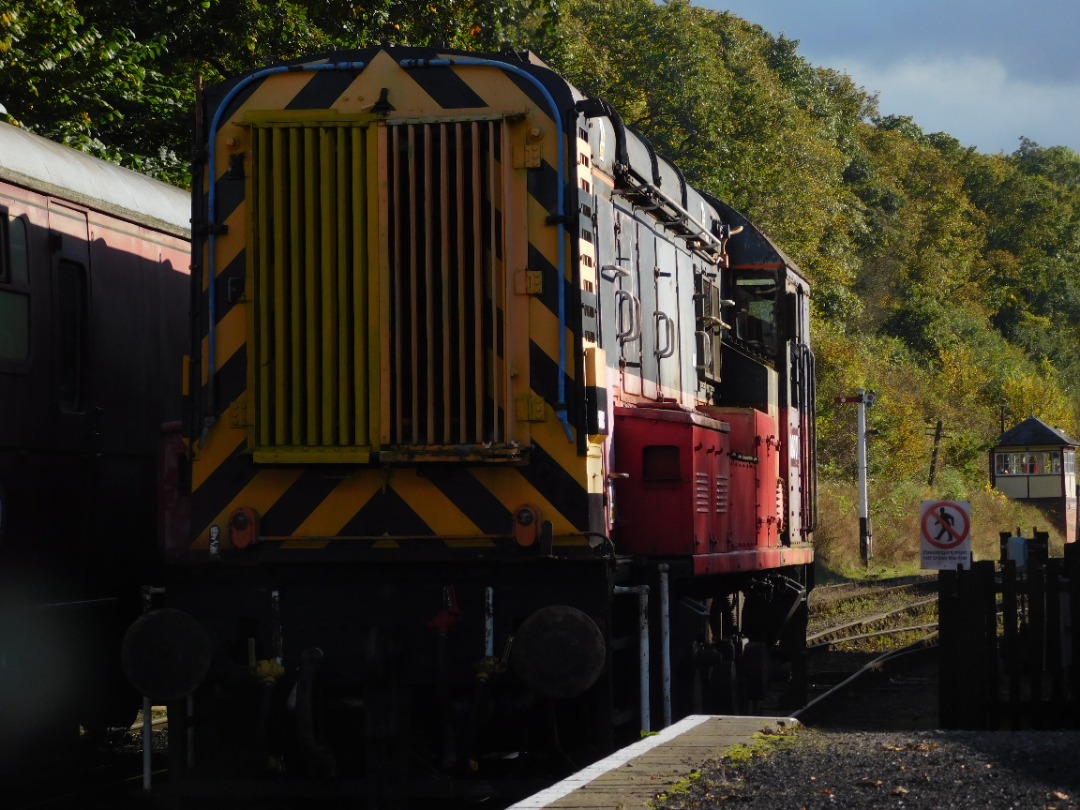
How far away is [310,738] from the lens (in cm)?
663

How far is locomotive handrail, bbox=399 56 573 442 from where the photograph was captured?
7051mm

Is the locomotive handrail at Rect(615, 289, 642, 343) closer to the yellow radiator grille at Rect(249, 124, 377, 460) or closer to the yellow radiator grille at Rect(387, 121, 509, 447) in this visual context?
the yellow radiator grille at Rect(387, 121, 509, 447)

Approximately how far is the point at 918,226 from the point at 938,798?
76418 millimetres

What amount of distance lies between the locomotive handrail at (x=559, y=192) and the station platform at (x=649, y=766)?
1437mm

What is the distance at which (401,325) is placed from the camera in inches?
279

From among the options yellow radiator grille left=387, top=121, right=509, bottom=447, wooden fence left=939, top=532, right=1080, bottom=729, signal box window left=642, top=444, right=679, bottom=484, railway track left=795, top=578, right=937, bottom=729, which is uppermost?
yellow radiator grille left=387, top=121, right=509, bottom=447

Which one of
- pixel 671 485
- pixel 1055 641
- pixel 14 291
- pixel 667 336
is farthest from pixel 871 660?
pixel 14 291

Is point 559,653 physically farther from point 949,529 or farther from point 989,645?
point 949,529

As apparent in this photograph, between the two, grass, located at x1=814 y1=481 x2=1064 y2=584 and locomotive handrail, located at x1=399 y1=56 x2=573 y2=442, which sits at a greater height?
locomotive handrail, located at x1=399 y1=56 x2=573 y2=442

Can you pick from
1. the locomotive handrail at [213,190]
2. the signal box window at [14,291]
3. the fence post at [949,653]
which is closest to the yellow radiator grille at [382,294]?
the locomotive handrail at [213,190]

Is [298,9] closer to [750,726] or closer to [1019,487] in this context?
[750,726]

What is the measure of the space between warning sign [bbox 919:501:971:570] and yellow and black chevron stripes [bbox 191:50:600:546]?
24.4 feet

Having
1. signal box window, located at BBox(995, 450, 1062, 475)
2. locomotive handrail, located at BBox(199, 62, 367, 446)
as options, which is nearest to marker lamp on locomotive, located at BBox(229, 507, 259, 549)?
locomotive handrail, located at BBox(199, 62, 367, 446)

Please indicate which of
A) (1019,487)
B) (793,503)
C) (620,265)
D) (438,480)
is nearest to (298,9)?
(793,503)
